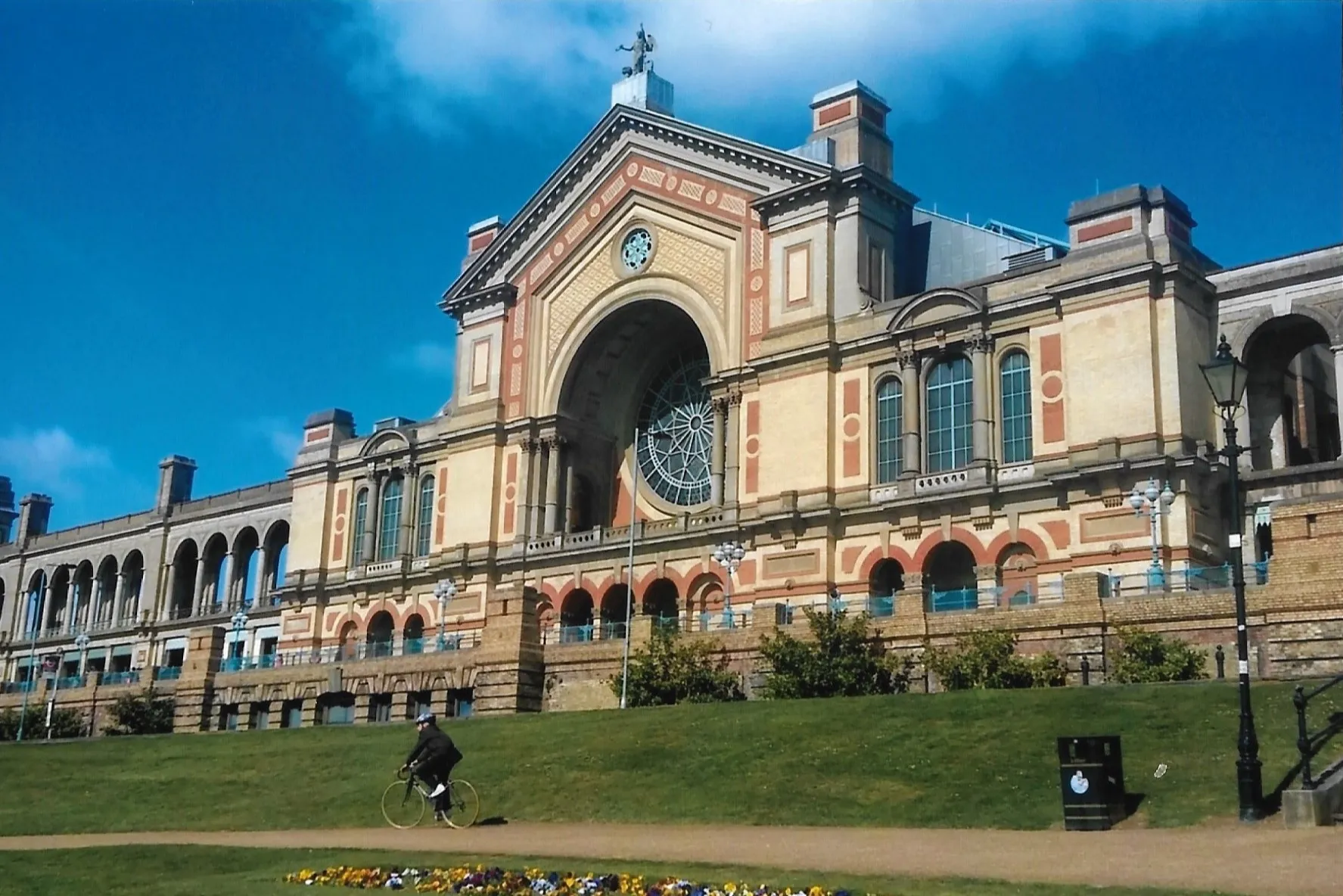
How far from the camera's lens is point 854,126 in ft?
175

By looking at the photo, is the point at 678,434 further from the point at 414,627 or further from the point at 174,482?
the point at 174,482

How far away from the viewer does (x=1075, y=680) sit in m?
35.3

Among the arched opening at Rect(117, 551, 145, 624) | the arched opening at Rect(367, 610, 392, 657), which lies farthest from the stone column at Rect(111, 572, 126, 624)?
the arched opening at Rect(367, 610, 392, 657)

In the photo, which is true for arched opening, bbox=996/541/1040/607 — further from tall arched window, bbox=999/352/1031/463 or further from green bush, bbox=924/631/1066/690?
green bush, bbox=924/631/1066/690

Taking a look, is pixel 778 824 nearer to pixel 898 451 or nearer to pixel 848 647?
pixel 848 647

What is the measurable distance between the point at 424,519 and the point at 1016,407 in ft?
93.8

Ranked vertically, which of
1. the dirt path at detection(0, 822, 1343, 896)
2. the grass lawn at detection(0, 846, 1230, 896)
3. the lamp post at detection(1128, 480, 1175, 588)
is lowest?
the grass lawn at detection(0, 846, 1230, 896)

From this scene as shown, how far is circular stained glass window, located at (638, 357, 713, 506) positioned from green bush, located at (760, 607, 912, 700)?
1957 centimetres

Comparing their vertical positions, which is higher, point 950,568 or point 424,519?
point 424,519

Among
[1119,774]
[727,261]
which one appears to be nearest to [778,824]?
[1119,774]

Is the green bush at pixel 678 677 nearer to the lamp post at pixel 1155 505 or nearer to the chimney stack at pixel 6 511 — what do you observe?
the lamp post at pixel 1155 505

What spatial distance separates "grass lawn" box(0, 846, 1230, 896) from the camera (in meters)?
15.2

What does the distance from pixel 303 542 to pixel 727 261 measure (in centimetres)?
2631

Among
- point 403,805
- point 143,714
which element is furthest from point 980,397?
point 143,714
